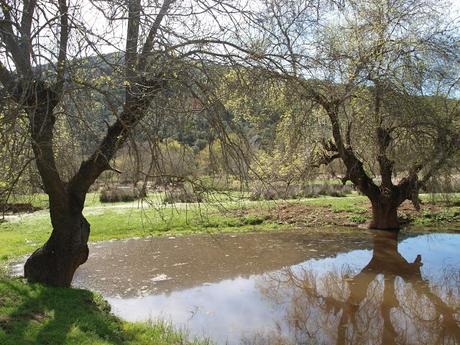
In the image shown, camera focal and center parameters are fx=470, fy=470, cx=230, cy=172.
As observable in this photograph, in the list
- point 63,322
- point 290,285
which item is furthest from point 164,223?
point 63,322

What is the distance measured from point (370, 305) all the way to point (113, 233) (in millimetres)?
12125

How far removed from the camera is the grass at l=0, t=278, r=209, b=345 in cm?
638

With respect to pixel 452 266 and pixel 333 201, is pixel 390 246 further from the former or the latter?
pixel 333 201

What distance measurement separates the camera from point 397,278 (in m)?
12.0

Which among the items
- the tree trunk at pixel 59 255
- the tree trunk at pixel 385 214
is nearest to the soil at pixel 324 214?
the tree trunk at pixel 385 214

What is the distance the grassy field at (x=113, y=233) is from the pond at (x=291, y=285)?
110 cm

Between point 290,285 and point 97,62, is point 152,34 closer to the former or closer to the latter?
point 97,62

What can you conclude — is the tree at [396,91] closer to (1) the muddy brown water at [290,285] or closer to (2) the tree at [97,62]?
(1) the muddy brown water at [290,285]

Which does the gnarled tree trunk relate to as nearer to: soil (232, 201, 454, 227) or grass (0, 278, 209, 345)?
grass (0, 278, 209, 345)

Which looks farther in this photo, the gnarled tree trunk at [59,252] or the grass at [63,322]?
the gnarled tree trunk at [59,252]

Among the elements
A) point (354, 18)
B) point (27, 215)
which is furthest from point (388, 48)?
point (27, 215)

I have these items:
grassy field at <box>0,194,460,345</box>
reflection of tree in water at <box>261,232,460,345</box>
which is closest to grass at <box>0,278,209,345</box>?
grassy field at <box>0,194,460,345</box>

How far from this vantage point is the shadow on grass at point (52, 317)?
6340 millimetres

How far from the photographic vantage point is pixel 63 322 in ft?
23.2
